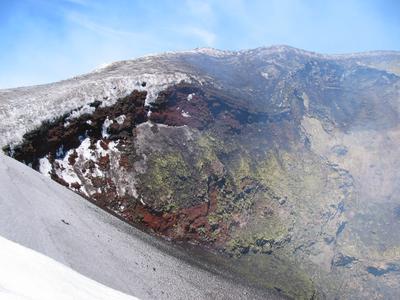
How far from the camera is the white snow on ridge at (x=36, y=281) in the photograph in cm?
470

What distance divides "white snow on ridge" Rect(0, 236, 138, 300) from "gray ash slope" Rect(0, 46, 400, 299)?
27.0 meters

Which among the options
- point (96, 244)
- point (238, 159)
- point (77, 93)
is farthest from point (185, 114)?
point (96, 244)

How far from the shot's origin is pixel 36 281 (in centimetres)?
514

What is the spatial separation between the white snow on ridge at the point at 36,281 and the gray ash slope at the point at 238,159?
27.0 m

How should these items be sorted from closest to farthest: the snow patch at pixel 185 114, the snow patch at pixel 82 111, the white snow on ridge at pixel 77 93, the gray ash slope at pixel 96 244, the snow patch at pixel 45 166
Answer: the gray ash slope at pixel 96 244, the white snow on ridge at pixel 77 93, the snow patch at pixel 45 166, the snow patch at pixel 82 111, the snow patch at pixel 185 114

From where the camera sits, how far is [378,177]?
5616cm

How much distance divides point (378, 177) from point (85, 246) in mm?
45843

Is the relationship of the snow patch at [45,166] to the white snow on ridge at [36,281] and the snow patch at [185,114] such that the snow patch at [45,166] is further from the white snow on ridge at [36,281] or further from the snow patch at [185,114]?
the white snow on ridge at [36,281]

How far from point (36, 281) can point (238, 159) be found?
137ft

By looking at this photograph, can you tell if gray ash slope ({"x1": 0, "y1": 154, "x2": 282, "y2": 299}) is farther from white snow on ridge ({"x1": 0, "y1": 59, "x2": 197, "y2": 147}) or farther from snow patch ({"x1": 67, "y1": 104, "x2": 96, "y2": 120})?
snow patch ({"x1": 67, "y1": 104, "x2": 96, "y2": 120})

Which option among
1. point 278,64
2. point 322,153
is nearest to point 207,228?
point 322,153

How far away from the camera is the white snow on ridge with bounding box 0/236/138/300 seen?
4703mm

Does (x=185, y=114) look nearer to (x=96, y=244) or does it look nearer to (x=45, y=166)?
(x=45, y=166)

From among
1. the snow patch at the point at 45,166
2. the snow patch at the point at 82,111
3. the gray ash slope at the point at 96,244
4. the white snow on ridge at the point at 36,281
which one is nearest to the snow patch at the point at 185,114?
the snow patch at the point at 82,111
